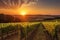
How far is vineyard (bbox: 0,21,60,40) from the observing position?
6.64 feet

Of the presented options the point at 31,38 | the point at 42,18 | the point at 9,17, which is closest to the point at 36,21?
the point at 42,18

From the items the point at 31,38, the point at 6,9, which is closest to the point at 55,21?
the point at 31,38

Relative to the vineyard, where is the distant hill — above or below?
above

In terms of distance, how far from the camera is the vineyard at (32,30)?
2.02 meters

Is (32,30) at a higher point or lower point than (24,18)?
lower

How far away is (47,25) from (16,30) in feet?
1.36

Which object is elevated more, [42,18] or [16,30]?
[42,18]

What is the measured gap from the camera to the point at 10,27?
2033mm

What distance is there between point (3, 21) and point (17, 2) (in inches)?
12.2

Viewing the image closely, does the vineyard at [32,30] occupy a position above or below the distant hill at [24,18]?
below

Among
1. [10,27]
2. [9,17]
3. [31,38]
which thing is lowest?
[31,38]

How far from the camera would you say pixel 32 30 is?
205cm

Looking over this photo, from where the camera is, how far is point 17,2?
2059mm

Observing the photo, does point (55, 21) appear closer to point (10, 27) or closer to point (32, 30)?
point (32, 30)
